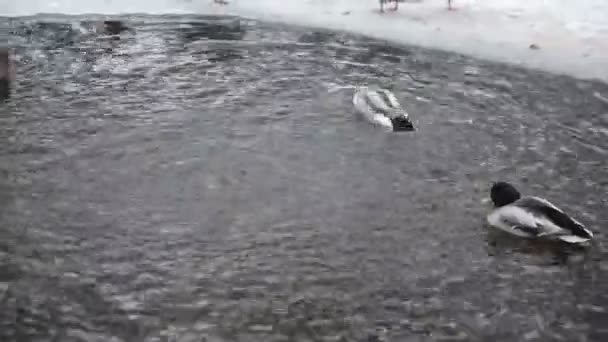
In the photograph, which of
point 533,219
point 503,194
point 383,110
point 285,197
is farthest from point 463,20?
point 533,219

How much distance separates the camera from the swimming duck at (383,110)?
6.26 metres

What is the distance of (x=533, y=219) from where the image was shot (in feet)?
15.5

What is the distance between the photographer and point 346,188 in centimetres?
536

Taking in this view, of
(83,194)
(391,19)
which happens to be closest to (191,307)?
(83,194)

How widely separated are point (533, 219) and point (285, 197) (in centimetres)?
153

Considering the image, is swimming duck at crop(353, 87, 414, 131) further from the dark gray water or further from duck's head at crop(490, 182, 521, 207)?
duck's head at crop(490, 182, 521, 207)

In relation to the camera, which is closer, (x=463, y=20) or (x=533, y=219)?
(x=533, y=219)

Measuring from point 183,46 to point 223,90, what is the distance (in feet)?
4.62

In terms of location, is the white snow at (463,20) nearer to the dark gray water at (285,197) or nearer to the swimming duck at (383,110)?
the dark gray water at (285,197)

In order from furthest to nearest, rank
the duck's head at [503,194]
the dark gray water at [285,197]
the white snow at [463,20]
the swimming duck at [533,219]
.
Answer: the white snow at [463,20], the duck's head at [503,194], the swimming duck at [533,219], the dark gray water at [285,197]

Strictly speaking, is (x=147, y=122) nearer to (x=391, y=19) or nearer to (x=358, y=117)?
(x=358, y=117)

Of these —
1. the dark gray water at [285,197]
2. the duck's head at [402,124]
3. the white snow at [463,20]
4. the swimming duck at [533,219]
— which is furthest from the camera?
the white snow at [463,20]

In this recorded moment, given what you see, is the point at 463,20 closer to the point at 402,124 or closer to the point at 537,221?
the point at 402,124

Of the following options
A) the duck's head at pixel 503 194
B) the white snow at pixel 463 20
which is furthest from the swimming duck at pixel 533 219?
the white snow at pixel 463 20
